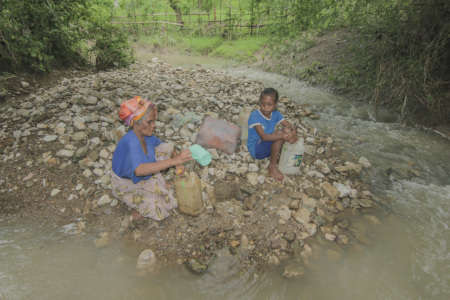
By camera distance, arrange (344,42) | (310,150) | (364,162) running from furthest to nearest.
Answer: (344,42), (310,150), (364,162)

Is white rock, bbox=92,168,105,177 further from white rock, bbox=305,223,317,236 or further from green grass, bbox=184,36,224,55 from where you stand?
green grass, bbox=184,36,224,55

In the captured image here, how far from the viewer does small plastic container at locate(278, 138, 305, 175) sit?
2.95 metres

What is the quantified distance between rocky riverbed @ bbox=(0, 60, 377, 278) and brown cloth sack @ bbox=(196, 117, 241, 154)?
0.12 metres

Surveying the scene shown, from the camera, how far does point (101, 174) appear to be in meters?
2.99

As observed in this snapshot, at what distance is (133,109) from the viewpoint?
2129 millimetres

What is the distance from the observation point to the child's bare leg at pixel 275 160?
296 centimetres

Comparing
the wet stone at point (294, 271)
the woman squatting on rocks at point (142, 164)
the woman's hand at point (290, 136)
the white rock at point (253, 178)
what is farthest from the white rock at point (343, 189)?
the woman squatting on rocks at point (142, 164)

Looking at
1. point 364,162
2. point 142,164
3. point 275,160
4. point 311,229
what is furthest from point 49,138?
point 364,162

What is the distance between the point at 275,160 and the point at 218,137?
850mm

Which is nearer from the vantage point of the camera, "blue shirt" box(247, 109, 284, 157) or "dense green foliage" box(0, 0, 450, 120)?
"blue shirt" box(247, 109, 284, 157)

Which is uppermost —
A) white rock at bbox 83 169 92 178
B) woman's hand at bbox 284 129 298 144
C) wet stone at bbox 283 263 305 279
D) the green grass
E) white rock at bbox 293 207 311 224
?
the green grass

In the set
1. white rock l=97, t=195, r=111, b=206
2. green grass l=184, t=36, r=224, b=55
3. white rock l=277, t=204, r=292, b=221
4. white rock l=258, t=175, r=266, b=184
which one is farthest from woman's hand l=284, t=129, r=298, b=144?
green grass l=184, t=36, r=224, b=55

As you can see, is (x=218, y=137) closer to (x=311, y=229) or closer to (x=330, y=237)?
(x=311, y=229)

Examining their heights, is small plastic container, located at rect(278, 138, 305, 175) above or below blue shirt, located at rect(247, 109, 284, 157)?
below
